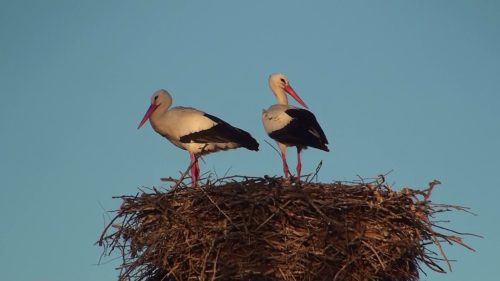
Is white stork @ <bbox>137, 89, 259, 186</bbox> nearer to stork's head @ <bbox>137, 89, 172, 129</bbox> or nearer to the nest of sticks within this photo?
stork's head @ <bbox>137, 89, 172, 129</bbox>

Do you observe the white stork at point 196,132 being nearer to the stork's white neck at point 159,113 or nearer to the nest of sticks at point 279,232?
the stork's white neck at point 159,113

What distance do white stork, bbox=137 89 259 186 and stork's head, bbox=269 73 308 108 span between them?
1.29 m

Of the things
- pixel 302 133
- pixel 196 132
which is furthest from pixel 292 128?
pixel 196 132

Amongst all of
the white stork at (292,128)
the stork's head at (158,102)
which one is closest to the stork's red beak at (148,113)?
the stork's head at (158,102)

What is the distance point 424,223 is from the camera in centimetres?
746

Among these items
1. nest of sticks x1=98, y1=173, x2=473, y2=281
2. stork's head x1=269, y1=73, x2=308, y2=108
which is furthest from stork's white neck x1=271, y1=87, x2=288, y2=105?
nest of sticks x1=98, y1=173, x2=473, y2=281

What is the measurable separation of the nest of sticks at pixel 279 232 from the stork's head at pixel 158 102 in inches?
103

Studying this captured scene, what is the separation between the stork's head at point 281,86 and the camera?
10.8m

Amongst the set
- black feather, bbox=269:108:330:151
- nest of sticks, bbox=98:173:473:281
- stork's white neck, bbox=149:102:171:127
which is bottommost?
nest of sticks, bbox=98:173:473:281

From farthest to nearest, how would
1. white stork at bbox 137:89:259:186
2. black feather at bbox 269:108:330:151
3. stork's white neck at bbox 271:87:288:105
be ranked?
1. stork's white neck at bbox 271:87:288:105
2. white stork at bbox 137:89:259:186
3. black feather at bbox 269:108:330:151

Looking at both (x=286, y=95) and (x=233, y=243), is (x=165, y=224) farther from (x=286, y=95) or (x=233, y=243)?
(x=286, y=95)

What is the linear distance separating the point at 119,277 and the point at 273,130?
2908mm

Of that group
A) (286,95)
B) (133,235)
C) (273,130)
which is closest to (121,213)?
(133,235)

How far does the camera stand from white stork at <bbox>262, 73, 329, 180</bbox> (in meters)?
9.37
